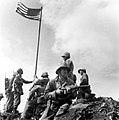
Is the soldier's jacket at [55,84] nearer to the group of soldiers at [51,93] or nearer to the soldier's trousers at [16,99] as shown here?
the group of soldiers at [51,93]

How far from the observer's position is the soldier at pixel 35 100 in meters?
9.78

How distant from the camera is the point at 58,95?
7.48 metres

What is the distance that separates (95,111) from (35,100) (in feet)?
11.3

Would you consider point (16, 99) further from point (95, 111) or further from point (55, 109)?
point (95, 111)

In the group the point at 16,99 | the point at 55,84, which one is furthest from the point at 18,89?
the point at 55,84

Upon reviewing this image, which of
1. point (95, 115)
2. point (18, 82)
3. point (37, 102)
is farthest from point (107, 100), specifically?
point (18, 82)

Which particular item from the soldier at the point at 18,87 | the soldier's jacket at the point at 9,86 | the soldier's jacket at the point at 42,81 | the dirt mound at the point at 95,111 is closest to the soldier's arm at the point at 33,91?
→ the soldier's jacket at the point at 42,81

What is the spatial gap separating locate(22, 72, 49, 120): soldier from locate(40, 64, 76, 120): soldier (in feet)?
6.28

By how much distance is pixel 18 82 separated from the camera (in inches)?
482

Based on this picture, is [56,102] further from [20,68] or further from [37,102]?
[20,68]

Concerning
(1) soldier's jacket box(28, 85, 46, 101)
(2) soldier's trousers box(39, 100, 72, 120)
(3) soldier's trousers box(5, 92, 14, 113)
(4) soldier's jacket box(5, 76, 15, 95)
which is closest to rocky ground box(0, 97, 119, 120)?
(2) soldier's trousers box(39, 100, 72, 120)

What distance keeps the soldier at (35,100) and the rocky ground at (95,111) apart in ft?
7.92

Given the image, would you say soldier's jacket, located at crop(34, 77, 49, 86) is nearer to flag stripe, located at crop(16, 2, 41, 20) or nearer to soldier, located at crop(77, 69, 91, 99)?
soldier, located at crop(77, 69, 91, 99)

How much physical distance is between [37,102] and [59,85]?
2199 mm
